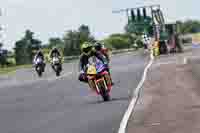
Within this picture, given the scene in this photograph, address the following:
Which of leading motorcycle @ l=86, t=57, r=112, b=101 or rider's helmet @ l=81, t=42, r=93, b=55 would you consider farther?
leading motorcycle @ l=86, t=57, r=112, b=101

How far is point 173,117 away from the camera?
16281mm

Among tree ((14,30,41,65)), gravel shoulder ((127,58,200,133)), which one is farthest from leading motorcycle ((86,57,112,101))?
tree ((14,30,41,65))

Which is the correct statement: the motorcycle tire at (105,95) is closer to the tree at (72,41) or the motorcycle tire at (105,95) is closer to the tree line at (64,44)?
the tree line at (64,44)

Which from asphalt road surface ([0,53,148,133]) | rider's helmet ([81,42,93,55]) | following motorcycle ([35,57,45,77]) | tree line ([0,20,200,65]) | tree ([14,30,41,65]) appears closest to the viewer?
asphalt road surface ([0,53,148,133])

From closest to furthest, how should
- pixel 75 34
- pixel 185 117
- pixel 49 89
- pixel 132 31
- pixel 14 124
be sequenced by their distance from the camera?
1. pixel 185 117
2. pixel 14 124
3. pixel 49 89
4. pixel 132 31
5. pixel 75 34

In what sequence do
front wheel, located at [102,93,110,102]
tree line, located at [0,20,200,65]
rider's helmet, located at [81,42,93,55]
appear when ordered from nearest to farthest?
front wheel, located at [102,93,110,102] < rider's helmet, located at [81,42,93,55] < tree line, located at [0,20,200,65]

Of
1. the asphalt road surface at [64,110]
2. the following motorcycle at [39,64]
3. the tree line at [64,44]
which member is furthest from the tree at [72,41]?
the asphalt road surface at [64,110]

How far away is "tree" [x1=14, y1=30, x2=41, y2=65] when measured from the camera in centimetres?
12988

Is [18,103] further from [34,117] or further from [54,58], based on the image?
[54,58]

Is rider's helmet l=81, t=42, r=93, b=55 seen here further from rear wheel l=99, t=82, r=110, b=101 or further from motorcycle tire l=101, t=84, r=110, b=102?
motorcycle tire l=101, t=84, r=110, b=102

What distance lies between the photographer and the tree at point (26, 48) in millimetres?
129875

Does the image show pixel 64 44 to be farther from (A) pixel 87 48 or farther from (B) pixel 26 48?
(A) pixel 87 48

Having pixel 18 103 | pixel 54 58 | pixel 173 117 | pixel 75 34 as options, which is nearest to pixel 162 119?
pixel 173 117

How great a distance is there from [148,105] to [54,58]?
81.5ft
